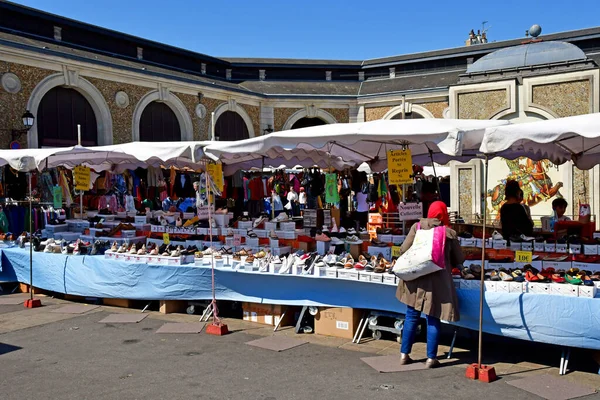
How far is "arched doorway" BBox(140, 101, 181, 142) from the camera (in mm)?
22125

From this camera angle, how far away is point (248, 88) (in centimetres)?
2903

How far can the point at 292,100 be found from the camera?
2866 cm

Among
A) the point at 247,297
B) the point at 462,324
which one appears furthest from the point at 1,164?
the point at 462,324

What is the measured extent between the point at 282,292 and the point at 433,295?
6.98 feet

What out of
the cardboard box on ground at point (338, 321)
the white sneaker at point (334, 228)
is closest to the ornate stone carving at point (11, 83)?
the white sneaker at point (334, 228)

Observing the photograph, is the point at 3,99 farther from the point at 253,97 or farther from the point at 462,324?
the point at 462,324

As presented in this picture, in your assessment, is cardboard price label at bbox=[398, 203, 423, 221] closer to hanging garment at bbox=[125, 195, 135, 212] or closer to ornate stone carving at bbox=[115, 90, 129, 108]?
hanging garment at bbox=[125, 195, 135, 212]

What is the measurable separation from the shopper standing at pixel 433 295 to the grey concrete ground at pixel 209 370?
0.31 m

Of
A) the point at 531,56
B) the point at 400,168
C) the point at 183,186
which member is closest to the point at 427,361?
the point at 400,168

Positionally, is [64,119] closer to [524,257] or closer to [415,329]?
[415,329]

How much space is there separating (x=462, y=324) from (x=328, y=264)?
1693 millimetres

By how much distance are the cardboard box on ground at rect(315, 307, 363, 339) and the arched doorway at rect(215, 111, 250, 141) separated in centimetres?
1976

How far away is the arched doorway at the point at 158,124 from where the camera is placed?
22125mm

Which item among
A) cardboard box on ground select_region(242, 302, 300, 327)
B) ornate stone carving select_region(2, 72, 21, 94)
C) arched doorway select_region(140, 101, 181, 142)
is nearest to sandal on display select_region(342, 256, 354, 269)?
cardboard box on ground select_region(242, 302, 300, 327)
